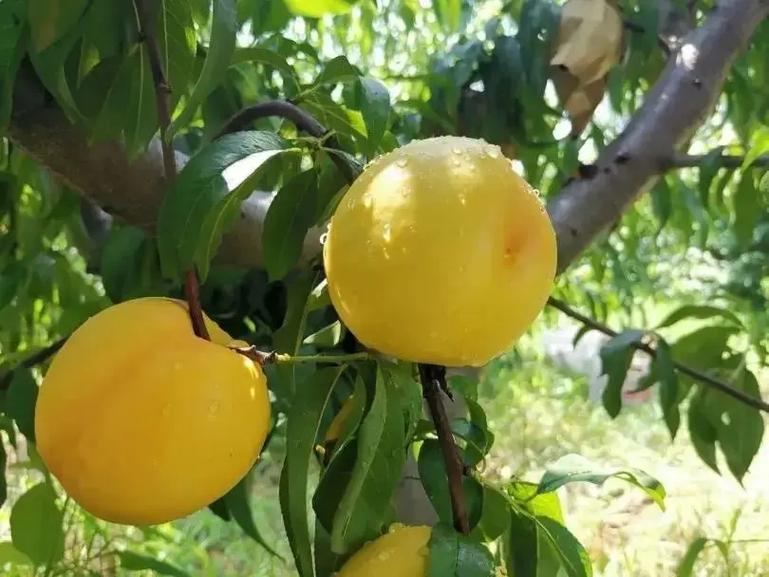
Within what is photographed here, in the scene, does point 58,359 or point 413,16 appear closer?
point 58,359

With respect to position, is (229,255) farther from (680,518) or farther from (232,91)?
(680,518)

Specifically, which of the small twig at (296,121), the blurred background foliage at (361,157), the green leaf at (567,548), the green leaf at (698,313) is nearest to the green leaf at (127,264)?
the blurred background foliage at (361,157)

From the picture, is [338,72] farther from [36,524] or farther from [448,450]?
[36,524]

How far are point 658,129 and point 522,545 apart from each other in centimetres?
52

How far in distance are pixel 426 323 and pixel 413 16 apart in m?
0.84

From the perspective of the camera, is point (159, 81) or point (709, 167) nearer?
point (159, 81)

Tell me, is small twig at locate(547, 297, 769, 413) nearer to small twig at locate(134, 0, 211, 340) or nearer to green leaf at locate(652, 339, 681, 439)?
green leaf at locate(652, 339, 681, 439)

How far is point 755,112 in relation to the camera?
93 centimetres

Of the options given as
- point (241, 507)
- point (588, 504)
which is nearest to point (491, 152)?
point (241, 507)

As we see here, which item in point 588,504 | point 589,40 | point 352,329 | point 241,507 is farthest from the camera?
point 588,504

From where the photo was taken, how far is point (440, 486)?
0.34 m

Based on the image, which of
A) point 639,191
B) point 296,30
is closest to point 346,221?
point 639,191

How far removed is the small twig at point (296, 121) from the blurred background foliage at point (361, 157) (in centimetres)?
1

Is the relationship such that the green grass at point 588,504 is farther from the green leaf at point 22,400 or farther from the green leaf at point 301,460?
the green leaf at point 301,460
